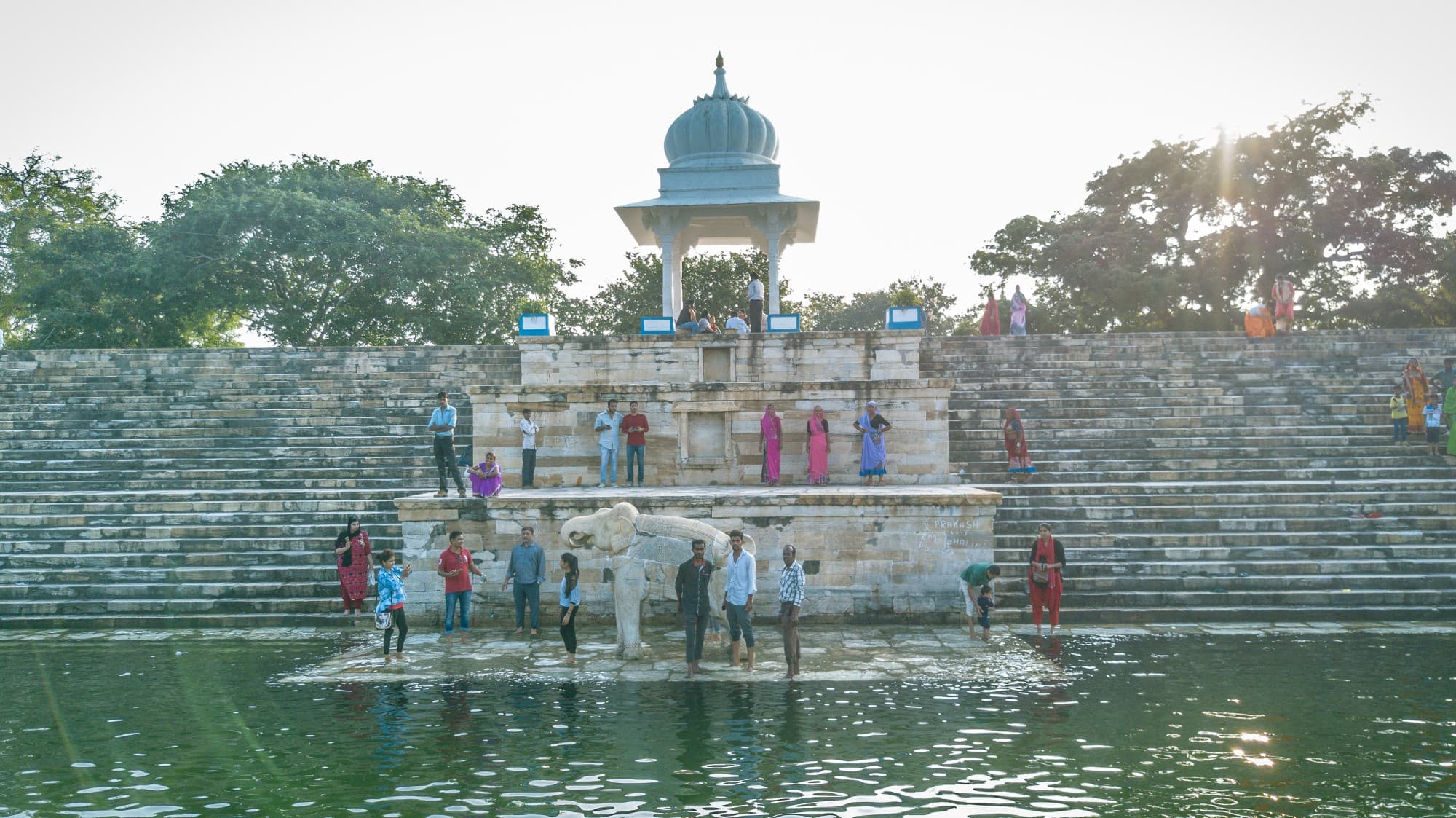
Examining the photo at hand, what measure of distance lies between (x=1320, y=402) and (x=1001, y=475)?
7.09m

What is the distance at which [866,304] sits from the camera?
196ft

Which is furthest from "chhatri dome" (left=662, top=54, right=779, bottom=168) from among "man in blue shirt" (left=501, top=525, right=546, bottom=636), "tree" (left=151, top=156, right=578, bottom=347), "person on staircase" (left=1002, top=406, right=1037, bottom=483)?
"man in blue shirt" (left=501, top=525, right=546, bottom=636)

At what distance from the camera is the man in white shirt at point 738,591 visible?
11.8 metres

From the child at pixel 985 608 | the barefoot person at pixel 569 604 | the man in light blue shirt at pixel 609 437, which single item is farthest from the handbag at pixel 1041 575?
the man in light blue shirt at pixel 609 437

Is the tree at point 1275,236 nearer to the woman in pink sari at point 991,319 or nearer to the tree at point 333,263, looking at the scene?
the woman in pink sari at point 991,319

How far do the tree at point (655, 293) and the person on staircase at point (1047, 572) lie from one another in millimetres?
29503

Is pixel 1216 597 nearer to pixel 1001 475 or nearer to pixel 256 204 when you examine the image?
pixel 1001 475

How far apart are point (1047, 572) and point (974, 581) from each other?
3.10 feet

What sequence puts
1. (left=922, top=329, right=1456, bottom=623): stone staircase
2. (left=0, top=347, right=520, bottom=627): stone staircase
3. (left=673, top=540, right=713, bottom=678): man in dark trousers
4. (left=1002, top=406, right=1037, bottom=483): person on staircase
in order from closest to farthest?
(left=673, top=540, right=713, bottom=678): man in dark trousers → (left=922, top=329, right=1456, bottom=623): stone staircase → (left=0, top=347, right=520, bottom=627): stone staircase → (left=1002, top=406, right=1037, bottom=483): person on staircase

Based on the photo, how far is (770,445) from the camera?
18.5 meters

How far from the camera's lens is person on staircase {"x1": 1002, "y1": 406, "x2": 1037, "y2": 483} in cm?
1869

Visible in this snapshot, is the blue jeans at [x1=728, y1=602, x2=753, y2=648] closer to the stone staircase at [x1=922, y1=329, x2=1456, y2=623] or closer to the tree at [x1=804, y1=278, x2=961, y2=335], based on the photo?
the stone staircase at [x1=922, y1=329, x2=1456, y2=623]

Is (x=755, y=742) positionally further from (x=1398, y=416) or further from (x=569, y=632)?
(x=1398, y=416)

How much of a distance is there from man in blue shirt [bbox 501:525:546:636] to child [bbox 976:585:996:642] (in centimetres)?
518
